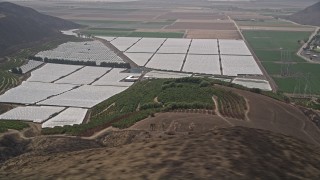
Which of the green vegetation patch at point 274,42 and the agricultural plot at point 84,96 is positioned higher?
the green vegetation patch at point 274,42

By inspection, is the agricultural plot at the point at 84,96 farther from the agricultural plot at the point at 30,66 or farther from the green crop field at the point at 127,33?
the green crop field at the point at 127,33

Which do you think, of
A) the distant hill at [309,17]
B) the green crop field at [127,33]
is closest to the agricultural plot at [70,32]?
the green crop field at [127,33]

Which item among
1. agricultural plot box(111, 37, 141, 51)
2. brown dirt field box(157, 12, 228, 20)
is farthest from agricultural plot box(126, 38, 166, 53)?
brown dirt field box(157, 12, 228, 20)

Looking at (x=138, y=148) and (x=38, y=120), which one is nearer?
(x=138, y=148)

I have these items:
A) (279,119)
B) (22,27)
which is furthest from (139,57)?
(279,119)

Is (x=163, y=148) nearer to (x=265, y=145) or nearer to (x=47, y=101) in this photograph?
(x=265, y=145)

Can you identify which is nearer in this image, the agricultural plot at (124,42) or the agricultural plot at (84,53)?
the agricultural plot at (84,53)

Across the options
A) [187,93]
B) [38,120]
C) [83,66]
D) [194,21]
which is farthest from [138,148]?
[194,21]
